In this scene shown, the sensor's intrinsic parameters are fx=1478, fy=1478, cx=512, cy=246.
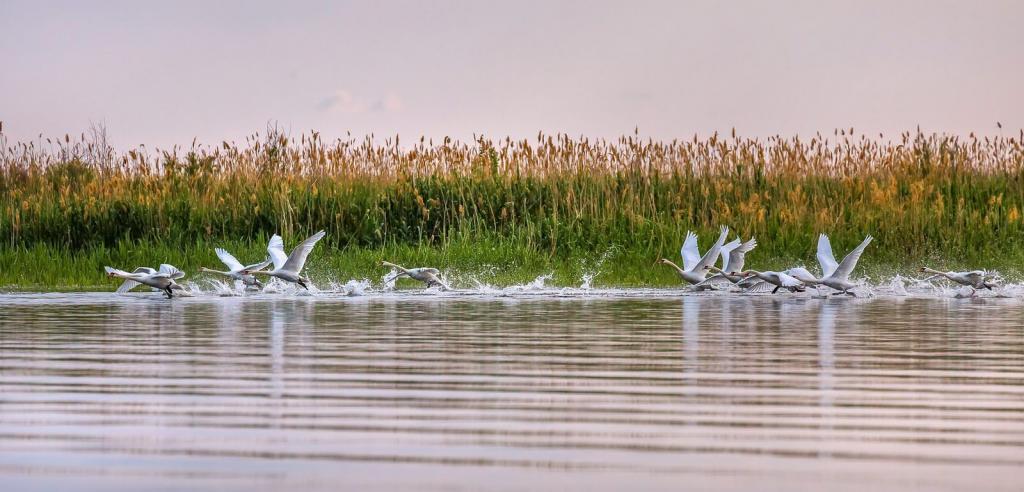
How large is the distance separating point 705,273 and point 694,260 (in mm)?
598

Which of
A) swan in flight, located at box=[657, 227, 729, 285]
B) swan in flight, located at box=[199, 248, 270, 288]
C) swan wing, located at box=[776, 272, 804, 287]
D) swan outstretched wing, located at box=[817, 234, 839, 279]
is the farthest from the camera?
swan in flight, located at box=[657, 227, 729, 285]

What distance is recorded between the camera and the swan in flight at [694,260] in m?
16.8

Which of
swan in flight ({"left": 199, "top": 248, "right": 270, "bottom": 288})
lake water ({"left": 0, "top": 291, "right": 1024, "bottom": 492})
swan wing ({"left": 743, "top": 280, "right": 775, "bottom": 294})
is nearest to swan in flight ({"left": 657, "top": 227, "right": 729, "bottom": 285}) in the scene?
swan wing ({"left": 743, "top": 280, "right": 775, "bottom": 294})

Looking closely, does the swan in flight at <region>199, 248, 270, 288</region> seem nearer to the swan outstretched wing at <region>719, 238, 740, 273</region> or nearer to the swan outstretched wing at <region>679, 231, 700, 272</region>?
the swan outstretched wing at <region>679, 231, 700, 272</region>

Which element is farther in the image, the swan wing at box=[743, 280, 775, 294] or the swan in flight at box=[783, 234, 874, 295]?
the swan wing at box=[743, 280, 775, 294]

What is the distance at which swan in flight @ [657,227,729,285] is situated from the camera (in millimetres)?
16828

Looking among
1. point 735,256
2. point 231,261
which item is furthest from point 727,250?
point 231,261

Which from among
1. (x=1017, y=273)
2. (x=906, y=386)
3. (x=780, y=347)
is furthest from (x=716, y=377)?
(x=1017, y=273)

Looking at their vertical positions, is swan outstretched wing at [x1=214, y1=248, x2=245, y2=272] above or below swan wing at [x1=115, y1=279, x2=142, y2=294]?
above

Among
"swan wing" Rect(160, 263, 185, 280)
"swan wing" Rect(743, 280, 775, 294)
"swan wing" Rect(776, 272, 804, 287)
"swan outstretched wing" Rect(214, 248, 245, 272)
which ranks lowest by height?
"swan wing" Rect(743, 280, 775, 294)

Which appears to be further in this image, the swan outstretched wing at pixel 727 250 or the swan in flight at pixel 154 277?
the swan outstretched wing at pixel 727 250

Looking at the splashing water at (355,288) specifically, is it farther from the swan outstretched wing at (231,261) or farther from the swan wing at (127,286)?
the swan wing at (127,286)

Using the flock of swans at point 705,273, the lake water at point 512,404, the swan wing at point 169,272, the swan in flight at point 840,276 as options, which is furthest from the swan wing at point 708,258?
the swan wing at point 169,272

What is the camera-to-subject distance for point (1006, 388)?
269 inches
